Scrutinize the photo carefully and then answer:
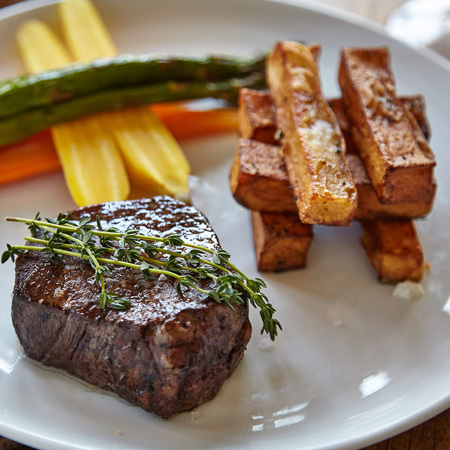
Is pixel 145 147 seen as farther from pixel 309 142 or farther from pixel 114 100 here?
pixel 309 142

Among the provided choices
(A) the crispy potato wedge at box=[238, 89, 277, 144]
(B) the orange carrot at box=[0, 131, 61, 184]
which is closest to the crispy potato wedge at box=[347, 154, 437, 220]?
(A) the crispy potato wedge at box=[238, 89, 277, 144]

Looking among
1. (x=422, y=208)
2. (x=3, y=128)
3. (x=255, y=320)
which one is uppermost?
(x=3, y=128)

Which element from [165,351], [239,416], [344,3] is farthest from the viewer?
[344,3]

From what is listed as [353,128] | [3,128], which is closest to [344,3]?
[353,128]

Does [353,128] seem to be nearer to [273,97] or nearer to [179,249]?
[273,97]

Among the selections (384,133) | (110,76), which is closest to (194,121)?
(110,76)

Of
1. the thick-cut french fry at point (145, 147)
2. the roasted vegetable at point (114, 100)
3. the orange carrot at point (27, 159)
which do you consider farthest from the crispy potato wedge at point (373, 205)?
the orange carrot at point (27, 159)

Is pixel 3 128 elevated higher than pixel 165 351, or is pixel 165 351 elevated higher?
pixel 3 128

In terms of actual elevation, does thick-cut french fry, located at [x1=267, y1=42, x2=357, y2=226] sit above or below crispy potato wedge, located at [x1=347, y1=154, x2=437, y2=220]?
above

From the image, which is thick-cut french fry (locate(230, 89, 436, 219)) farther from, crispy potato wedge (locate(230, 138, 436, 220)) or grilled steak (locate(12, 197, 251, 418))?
grilled steak (locate(12, 197, 251, 418))
